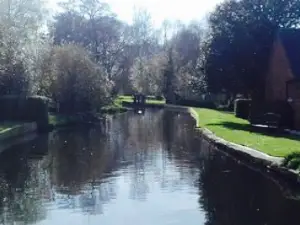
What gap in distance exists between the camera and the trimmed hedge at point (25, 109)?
3638cm

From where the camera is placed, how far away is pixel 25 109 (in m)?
36.6

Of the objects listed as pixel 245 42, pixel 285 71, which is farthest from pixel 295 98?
pixel 245 42

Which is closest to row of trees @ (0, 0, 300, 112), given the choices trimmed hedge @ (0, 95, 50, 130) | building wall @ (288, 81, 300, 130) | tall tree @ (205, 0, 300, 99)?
tall tree @ (205, 0, 300, 99)

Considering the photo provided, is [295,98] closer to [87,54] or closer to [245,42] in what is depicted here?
[245,42]

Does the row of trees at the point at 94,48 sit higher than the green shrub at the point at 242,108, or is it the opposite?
the row of trees at the point at 94,48

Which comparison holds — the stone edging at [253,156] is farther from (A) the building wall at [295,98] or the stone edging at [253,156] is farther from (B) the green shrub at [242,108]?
(B) the green shrub at [242,108]

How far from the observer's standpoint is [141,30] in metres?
82.7

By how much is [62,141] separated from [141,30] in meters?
55.4

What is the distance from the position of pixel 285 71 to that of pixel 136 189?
2136 centimetres

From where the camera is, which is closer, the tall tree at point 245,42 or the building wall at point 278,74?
the building wall at point 278,74

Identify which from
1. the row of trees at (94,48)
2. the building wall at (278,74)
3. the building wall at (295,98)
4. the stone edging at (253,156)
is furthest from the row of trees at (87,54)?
the stone edging at (253,156)

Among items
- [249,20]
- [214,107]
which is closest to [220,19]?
[249,20]

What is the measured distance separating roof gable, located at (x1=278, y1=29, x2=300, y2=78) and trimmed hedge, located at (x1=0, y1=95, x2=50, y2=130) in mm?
16549

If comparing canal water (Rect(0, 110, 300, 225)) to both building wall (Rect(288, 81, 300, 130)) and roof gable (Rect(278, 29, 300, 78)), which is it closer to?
building wall (Rect(288, 81, 300, 130))
